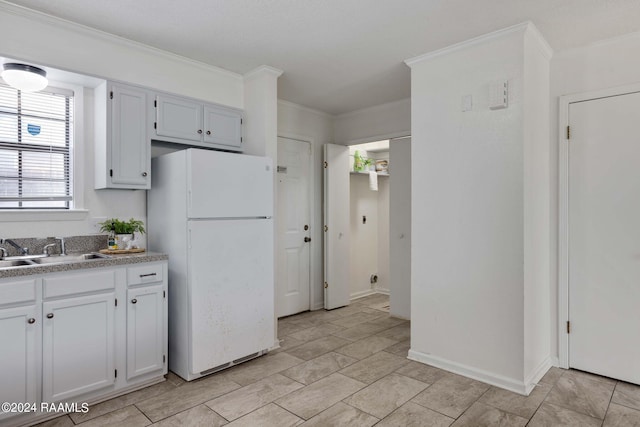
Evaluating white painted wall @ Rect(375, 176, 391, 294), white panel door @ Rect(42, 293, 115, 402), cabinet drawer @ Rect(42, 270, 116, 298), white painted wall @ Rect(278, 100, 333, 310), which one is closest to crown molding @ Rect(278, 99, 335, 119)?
white painted wall @ Rect(278, 100, 333, 310)

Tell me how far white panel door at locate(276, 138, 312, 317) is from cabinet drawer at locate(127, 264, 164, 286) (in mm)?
1720

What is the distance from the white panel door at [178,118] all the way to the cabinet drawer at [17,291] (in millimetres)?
1406

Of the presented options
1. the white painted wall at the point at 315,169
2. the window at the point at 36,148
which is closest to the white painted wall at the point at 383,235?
the white painted wall at the point at 315,169

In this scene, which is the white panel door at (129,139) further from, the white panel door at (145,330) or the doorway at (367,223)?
the doorway at (367,223)

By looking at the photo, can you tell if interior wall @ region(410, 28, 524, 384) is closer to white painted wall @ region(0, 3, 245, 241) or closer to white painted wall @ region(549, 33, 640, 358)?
white painted wall @ region(549, 33, 640, 358)

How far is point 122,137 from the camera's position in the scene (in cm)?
285

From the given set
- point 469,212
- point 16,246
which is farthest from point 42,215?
point 469,212

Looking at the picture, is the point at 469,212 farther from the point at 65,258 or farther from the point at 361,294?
the point at 361,294

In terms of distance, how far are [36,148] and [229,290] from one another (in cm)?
171

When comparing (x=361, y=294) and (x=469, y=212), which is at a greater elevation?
(x=469, y=212)

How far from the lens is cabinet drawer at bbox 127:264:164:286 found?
2.62 metres

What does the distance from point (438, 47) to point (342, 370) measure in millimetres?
2618

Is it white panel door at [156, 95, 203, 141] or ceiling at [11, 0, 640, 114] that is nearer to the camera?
ceiling at [11, 0, 640, 114]

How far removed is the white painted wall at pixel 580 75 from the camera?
274cm
